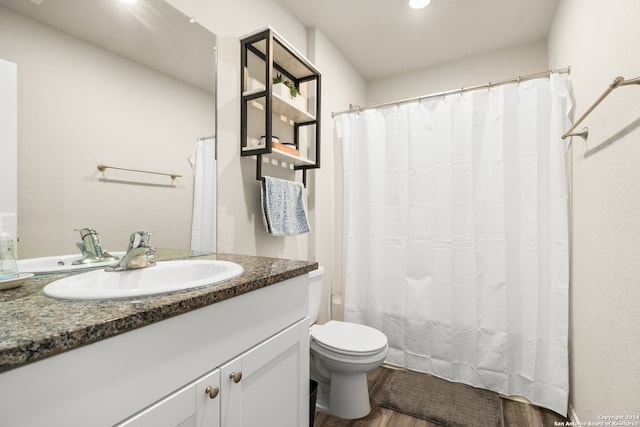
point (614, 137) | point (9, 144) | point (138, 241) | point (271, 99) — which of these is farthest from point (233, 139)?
point (614, 137)

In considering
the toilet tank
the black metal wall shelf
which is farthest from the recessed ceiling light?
the toilet tank

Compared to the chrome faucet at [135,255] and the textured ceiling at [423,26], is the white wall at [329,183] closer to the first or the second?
the textured ceiling at [423,26]

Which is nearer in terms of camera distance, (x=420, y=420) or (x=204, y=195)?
(x=204, y=195)

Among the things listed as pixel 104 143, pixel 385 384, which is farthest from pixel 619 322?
pixel 104 143

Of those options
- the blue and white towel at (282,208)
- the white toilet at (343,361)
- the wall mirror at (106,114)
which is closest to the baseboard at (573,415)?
the white toilet at (343,361)

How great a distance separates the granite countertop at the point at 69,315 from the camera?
480 millimetres

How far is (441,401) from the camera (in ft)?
5.75

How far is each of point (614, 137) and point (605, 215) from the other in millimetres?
302

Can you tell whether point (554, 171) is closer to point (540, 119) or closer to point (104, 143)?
point (540, 119)

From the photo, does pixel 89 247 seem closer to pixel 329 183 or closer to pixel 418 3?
pixel 329 183

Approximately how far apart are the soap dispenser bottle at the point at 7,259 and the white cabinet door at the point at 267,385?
60cm

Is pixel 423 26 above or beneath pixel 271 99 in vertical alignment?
above

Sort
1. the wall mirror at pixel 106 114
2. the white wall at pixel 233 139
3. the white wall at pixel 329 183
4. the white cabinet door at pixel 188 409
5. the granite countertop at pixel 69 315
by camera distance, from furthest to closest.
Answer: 1. the white wall at pixel 329 183
2. the white wall at pixel 233 139
3. the wall mirror at pixel 106 114
4. the white cabinet door at pixel 188 409
5. the granite countertop at pixel 69 315

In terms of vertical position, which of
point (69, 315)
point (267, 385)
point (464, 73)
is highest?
point (464, 73)
